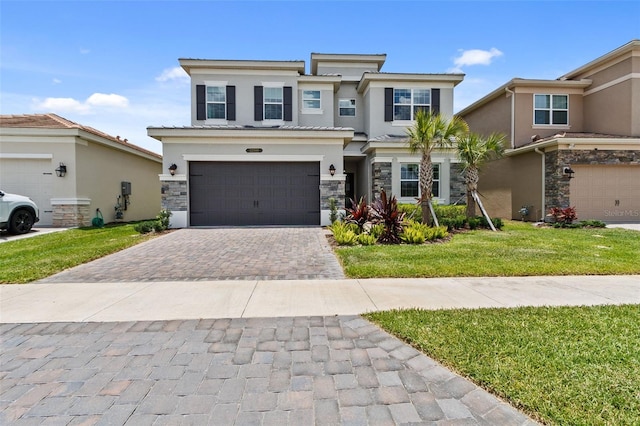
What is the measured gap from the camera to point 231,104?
640 inches

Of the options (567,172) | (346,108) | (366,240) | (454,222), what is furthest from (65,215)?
(567,172)

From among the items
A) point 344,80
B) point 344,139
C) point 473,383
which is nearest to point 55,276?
point 473,383

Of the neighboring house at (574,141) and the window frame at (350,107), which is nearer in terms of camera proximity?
the neighboring house at (574,141)

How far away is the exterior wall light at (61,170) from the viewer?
43.6 feet

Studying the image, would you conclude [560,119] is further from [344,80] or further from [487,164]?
[344,80]

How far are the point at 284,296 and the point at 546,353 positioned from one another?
129 inches

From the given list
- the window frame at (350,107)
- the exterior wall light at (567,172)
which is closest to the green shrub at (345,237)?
the window frame at (350,107)

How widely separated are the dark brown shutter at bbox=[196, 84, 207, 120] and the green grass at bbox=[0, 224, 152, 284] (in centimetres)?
665

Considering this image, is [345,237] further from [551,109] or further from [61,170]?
[551,109]

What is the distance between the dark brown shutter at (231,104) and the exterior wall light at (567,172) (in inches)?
592

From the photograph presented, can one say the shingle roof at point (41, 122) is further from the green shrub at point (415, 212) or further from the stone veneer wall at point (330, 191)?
the green shrub at point (415, 212)

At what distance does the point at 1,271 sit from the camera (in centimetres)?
645

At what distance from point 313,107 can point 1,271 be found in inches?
555

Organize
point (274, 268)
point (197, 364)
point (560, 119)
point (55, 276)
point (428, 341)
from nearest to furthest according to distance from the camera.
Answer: point (197, 364) < point (428, 341) < point (55, 276) < point (274, 268) < point (560, 119)
